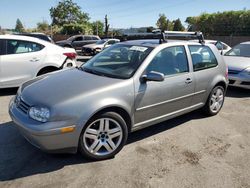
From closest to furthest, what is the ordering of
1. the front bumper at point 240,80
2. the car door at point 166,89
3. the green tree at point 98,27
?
the car door at point 166,89 → the front bumper at point 240,80 → the green tree at point 98,27

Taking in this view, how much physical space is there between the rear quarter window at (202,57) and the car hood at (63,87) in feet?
5.68

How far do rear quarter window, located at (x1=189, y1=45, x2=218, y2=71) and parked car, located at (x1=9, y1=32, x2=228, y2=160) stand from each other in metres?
0.02

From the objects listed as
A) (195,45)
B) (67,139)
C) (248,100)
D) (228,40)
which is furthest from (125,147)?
(228,40)

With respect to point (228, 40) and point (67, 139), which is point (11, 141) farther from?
point (228, 40)

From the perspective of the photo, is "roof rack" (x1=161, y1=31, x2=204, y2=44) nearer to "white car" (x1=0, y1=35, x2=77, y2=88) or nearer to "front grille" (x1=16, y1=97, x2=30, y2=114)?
"front grille" (x1=16, y1=97, x2=30, y2=114)

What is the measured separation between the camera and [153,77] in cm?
377

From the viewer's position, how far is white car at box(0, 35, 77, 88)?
6286 millimetres

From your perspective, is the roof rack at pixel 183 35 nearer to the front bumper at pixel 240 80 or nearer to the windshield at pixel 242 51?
the front bumper at pixel 240 80

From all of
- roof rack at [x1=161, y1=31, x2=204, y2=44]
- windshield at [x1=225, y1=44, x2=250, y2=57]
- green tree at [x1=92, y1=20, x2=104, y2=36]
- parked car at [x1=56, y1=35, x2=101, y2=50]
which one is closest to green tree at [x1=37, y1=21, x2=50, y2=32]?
green tree at [x1=92, y1=20, x2=104, y2=36]

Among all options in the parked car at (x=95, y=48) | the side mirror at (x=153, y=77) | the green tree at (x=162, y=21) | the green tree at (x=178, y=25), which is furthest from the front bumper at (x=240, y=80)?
the green tree at (x=162, y=21)

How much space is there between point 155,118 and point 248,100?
385cm

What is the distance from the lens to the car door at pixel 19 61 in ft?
20.6

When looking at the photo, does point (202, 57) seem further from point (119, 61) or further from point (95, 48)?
point (95, 48)

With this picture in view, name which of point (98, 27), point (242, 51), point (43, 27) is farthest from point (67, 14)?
point (242, 51)
